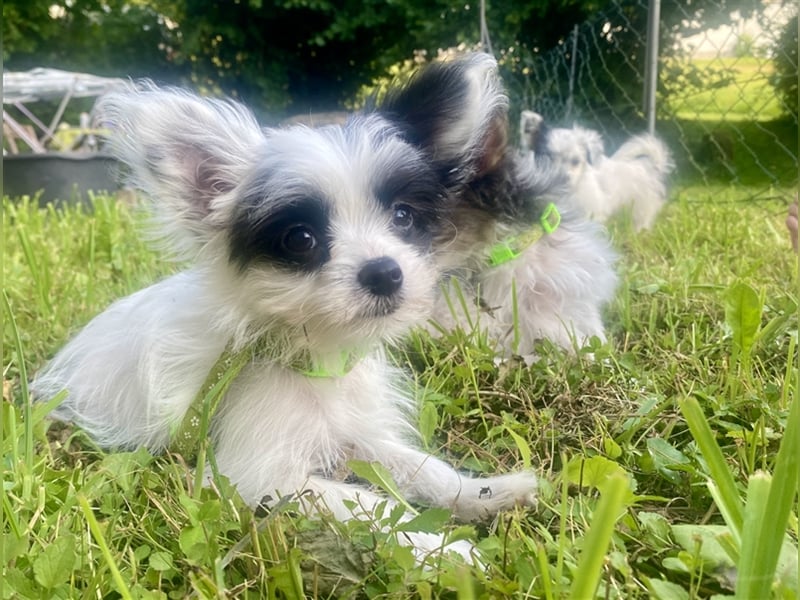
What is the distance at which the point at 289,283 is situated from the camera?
1569 millimetres

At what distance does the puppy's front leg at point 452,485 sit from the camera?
131 centimetres

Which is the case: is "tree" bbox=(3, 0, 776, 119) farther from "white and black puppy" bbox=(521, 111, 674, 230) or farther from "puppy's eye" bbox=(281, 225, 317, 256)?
"puppy's eye" bbox=(281, 225, 317, 256)

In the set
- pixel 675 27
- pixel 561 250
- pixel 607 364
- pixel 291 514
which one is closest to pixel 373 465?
pixel 291 514

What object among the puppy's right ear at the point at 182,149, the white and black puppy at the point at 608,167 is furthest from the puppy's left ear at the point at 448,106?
the white and black puppy at the point at 608,167

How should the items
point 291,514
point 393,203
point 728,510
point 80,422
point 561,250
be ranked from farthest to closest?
1. point 561,250
2. point 80,422
3. point 393,203
4. point 291,514
5. point 728,510

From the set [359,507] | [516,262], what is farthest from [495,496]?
[516,262]

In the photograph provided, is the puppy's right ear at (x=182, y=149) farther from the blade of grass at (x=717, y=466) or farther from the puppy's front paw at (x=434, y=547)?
the blade of grass at (x=717, y=466)

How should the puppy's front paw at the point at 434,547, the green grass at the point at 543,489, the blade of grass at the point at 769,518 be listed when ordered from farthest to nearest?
the puppy's front paw at the point at 434,547, the green grass at the point at 543,489, the blade of grass at the point at 769,518

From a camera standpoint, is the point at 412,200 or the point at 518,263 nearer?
the point at 412,200

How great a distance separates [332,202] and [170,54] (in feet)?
31.4

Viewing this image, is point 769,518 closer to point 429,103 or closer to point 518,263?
point 429,103

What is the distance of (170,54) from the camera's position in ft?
32.8

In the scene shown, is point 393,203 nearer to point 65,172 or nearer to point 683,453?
point 683,453

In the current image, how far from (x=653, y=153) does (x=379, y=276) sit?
465cm
